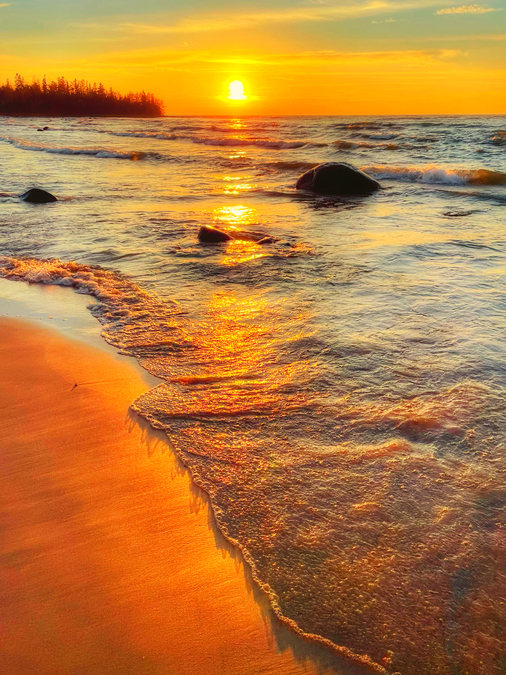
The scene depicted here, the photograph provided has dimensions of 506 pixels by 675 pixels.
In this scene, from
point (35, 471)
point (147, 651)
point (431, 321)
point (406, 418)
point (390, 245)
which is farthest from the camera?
point (390, 245)

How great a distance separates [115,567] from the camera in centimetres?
158

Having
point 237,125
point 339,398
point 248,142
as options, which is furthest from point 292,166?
point 237,125

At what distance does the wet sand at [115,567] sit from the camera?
4.35 feet

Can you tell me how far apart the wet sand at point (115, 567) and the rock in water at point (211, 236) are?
372 cm

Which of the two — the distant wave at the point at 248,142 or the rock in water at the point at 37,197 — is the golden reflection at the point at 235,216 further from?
the distant wave at the point at 248,142

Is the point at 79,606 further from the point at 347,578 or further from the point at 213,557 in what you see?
the point at 347,578

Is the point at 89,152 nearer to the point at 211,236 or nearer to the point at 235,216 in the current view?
the point at 235,216

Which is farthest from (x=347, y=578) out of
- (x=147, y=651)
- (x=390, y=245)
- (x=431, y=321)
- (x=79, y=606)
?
(x=390, y=245)

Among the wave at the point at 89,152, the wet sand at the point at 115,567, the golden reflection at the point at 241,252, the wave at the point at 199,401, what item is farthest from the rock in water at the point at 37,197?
the wave at the point at 89,152

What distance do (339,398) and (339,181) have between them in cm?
844

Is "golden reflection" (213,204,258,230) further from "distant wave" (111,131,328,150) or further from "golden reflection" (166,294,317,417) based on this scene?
"distant wave" (111,131,328,150)

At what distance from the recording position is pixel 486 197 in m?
9.55

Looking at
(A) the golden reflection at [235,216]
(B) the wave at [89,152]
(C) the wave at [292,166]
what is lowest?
(A) the golden reflection at [235,216]

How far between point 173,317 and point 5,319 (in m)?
1.14
